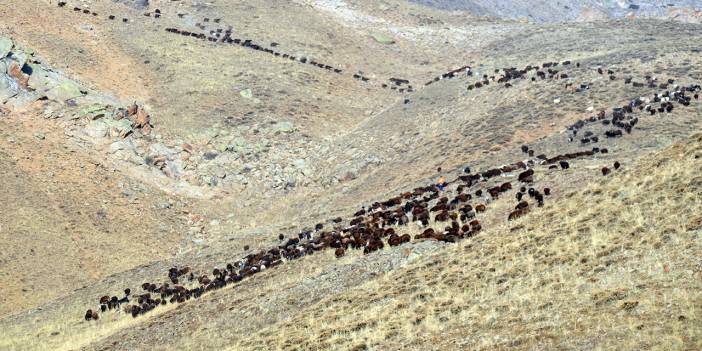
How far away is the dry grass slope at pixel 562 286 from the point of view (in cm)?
2031

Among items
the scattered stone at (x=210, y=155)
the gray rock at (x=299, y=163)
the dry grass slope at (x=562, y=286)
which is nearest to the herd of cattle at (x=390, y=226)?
the dry grass slope at (x=562, y=286)

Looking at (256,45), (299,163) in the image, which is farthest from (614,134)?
(256,45)

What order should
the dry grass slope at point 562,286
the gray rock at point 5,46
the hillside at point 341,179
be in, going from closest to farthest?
the dry grass slope at point 562,286, the hillside at point 341,179, the gray rock at point 5,46

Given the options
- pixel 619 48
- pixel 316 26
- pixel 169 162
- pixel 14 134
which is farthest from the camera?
pixel 316 26

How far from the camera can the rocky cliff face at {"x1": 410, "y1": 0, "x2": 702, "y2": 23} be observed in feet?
496

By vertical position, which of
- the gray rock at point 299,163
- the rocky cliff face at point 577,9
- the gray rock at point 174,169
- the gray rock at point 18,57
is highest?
the rocky cliff face at point 577,9

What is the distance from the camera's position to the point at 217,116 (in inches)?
2926

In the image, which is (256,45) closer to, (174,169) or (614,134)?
(174,169)

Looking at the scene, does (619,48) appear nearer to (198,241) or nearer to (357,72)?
(357,72)

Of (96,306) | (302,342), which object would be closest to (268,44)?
(96,306)

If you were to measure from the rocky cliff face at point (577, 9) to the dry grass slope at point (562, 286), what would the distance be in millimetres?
119218

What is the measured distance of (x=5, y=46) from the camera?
68.8 metres

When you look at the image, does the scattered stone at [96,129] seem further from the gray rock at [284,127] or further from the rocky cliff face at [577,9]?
the rocky cliff face at [577,9]

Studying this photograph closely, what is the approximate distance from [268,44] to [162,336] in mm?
60726
